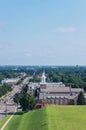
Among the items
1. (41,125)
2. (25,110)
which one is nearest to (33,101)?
(25,110)

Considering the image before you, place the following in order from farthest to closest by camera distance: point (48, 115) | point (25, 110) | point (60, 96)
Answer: point (60, 96)
point (25, 110)
point (48, 115)

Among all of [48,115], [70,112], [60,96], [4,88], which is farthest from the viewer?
[4,88]

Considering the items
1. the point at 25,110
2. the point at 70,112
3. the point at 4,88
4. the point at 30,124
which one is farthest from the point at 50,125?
the point at 4,88

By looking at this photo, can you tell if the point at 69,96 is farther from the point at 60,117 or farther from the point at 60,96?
the point at 60,117

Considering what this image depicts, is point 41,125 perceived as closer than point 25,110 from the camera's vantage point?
Yes

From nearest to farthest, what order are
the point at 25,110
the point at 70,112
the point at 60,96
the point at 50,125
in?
1. the point at 50,125
2. the point at 70,112
3. the point at 25,110
4. the point at 60,96

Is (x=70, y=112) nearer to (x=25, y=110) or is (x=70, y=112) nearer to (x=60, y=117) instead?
(x=60, y=117)
